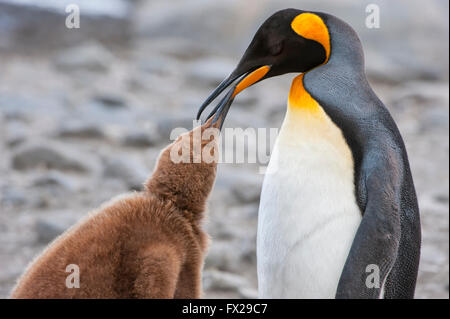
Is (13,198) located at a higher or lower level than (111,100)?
lower

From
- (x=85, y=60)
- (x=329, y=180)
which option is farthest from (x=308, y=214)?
(x=85, y=60)

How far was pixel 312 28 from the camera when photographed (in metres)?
1.67

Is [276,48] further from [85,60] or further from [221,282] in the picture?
[85,60]

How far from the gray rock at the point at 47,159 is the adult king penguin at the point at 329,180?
198 centimetres

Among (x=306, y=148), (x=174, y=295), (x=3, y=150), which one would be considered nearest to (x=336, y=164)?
(x=306, y=148)

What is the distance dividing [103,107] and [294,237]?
3.13m

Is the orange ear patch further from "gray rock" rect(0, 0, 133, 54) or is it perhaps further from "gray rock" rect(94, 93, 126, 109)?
"gray rock" rect(0, 0, 133, 54)

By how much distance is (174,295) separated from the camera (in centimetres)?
159

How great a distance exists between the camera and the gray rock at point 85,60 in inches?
210

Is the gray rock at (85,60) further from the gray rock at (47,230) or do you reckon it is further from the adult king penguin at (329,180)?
the adult king penguin at (329,180)

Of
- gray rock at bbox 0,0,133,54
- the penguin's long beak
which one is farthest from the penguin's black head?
gray rock at bbox 0,0,133,54

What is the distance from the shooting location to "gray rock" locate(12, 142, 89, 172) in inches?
138

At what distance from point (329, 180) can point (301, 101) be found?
207mm
